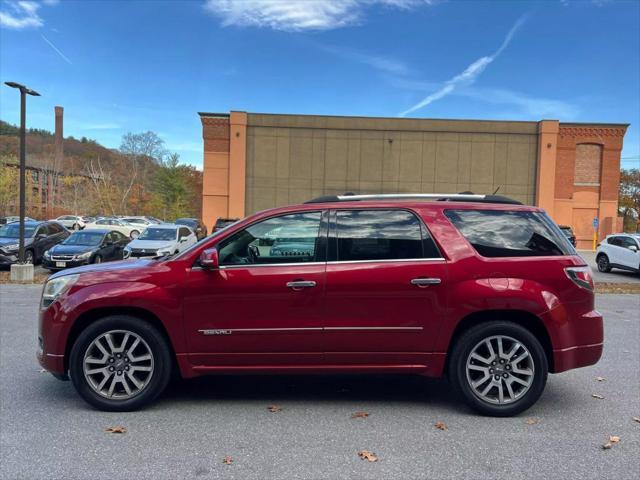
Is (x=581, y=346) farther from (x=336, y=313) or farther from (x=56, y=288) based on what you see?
(x=56, y=288)

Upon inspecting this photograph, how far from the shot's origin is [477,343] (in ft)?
13.1

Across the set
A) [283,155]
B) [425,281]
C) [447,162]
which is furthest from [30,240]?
→ [447,162]

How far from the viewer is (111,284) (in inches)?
155

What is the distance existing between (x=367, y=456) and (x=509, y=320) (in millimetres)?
1774

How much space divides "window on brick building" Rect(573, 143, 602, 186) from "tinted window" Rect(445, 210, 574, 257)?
3576 cm

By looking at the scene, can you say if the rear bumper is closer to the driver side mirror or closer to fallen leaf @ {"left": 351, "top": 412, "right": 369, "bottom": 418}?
fallen leaf @ {"left": 351, "top": 412, "right": 369, "bottom": 418}

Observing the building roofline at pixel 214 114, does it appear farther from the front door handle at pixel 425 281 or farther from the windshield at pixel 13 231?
the front door handle at pixel 425 281

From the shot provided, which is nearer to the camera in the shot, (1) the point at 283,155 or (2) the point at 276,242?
(2) the point at 276,242

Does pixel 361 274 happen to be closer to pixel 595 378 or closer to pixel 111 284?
pixel 111 284

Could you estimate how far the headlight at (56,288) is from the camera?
159 inches

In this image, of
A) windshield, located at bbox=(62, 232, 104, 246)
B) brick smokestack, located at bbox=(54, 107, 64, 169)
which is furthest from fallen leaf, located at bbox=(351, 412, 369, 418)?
brick smokestack, located at bbox=(54, 107, 64, 169)

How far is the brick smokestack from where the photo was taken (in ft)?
273

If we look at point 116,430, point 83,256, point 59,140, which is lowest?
point 116,430

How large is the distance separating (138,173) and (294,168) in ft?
158
